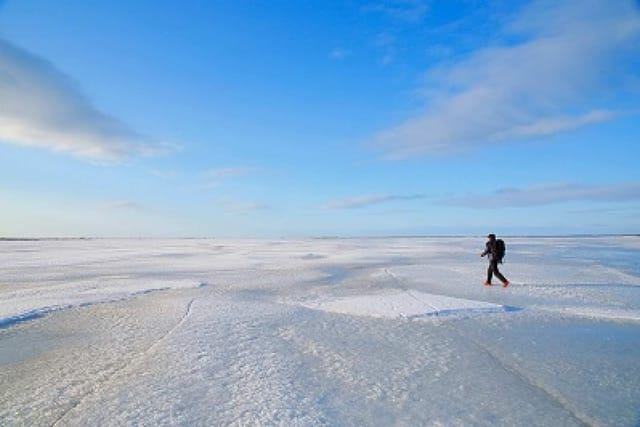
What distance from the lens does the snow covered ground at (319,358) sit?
3.14 meters

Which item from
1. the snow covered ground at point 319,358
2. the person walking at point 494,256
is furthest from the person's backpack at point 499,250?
the snow covered ground at point 319,358

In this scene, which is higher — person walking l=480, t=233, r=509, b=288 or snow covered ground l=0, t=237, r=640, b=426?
person walking l=480, t=233, r=509, b=288

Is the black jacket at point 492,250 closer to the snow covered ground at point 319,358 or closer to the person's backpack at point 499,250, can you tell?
the person's backpack at point 499,250

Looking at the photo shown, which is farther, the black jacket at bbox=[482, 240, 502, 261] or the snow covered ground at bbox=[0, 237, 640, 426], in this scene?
the black jacket at bbox=[482, 240, 502, 261]

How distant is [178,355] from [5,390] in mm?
1496

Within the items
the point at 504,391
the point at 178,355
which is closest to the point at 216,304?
the point at 178,355

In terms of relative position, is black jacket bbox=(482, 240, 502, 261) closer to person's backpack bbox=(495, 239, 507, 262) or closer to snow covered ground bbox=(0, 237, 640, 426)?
person's backpack bbox=(495, 239, 507, 262)

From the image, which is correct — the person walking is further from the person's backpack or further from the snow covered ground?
the snow covered ground

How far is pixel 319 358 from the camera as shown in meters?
4.43

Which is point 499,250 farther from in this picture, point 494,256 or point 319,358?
point 319,358

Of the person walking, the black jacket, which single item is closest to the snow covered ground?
the person walking

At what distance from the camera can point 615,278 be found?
1164cm

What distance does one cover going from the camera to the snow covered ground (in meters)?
3.14

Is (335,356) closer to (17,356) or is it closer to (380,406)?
(380,406)
